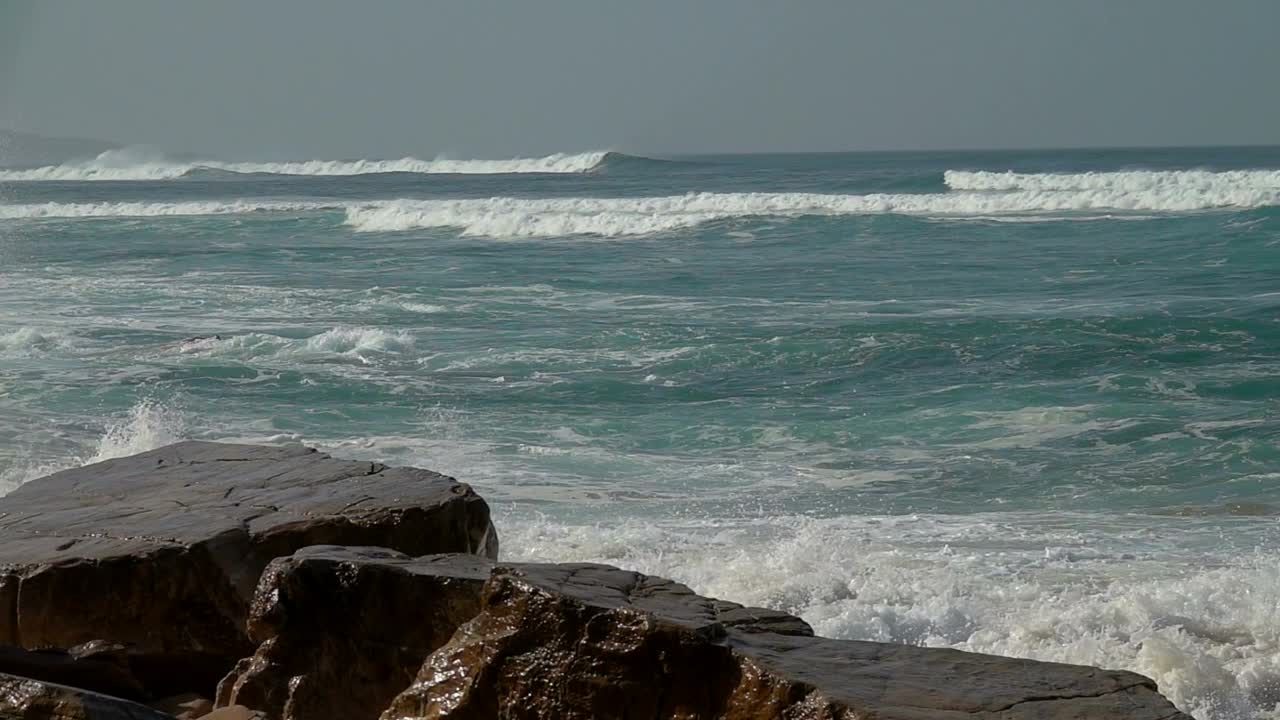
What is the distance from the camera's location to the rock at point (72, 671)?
410 centimetres

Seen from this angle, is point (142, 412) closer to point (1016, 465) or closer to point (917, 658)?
point (1016, 465)

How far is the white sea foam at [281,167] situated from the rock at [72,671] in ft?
212

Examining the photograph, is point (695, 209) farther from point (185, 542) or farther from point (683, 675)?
point (683, 675)

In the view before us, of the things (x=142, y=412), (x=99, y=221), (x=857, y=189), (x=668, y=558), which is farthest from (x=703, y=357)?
(x=857, y=189)

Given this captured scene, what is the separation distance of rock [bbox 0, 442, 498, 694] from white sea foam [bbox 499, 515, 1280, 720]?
193 cm

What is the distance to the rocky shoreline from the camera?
3557 millimetres

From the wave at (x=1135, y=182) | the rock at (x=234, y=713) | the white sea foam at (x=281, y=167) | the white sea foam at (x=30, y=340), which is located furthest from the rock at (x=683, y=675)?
the white sea foam at (x=281, y=167)

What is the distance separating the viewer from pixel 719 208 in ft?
125

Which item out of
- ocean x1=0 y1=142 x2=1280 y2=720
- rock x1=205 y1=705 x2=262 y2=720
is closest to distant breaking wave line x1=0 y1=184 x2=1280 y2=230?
ocean x1=0 y1=142 x2=1280 y2=720

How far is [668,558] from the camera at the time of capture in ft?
24.6

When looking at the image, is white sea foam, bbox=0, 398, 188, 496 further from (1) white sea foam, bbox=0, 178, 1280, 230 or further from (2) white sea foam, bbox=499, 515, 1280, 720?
(1) white sea foam, bbox=0, 178, 1280, 230

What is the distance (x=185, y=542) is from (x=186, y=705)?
0.55m

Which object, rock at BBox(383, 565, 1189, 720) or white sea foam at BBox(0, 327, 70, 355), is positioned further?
white sea foam at BBox(0, 327, 70, 355)

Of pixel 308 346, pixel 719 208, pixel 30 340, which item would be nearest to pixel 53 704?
pixel 308 346
